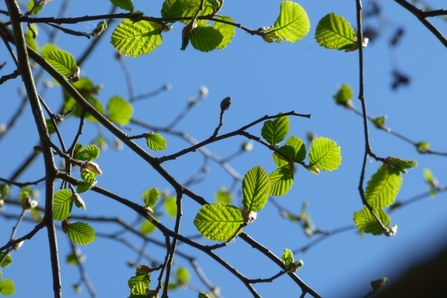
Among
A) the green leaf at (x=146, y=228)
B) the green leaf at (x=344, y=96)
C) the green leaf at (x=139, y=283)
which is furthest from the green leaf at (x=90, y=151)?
the green leaf at (x=146, y=228)

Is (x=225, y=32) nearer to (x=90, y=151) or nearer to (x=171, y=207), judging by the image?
(x=90, y=151)

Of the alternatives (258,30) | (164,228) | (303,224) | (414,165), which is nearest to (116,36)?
(258,30)

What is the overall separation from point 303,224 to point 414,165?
1.67m

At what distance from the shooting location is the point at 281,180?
1406 millimetres

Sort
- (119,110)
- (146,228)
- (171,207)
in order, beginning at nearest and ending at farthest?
(119,110) → (171,207) → (146,228)

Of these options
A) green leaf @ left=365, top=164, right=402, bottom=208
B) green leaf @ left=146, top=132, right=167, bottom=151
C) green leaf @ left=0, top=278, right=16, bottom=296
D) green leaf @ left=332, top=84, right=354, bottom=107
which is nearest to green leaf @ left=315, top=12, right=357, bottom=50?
green leaf @ left=365, top=164, right=402, bottom=208

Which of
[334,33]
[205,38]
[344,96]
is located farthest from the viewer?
[344,96]

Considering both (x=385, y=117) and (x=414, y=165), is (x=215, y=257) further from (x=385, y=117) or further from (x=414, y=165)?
(x=385, y=117)

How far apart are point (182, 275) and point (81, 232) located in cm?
175

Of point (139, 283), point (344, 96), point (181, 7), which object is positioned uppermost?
point (344, 96)

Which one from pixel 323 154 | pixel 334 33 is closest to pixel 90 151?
pixel 323 154

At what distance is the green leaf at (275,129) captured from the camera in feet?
4.55

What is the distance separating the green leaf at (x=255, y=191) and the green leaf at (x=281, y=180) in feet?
0.45

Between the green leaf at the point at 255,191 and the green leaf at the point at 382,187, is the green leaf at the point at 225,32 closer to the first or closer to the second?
the green leaf at the point at 255,191
